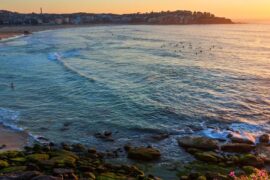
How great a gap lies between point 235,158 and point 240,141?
10.7 feet

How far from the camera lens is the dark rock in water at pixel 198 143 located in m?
24.9

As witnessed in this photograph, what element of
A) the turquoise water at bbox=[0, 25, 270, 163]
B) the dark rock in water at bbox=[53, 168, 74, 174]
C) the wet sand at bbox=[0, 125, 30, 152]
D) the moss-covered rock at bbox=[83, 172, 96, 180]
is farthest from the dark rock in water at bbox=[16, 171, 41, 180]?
the turquoise water at bbox=[0, 25, 270, 163]

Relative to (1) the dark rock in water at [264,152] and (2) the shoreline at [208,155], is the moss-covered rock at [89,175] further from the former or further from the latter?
(1) the dark rock in water at [264,152]

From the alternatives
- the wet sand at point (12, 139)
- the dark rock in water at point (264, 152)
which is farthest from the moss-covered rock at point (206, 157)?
the wet sand at point (12, 139)

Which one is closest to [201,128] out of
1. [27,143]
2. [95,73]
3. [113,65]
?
[27,143]

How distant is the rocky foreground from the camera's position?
65.9ft

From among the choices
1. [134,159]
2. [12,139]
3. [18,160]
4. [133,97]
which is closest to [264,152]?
[134,159]

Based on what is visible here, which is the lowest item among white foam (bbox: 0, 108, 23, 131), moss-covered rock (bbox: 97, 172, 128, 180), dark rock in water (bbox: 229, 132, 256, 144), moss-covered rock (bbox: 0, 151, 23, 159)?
white foam (bbox: 0, 108, 23, 131)

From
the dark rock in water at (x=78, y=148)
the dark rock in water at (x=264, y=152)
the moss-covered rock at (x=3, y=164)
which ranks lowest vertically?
the dark rock in water at (x=264, y=152)

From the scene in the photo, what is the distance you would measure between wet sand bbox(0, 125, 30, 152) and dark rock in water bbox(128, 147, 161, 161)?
6.65 metres

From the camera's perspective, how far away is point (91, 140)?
1053 inches

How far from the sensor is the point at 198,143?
25031 millimetres

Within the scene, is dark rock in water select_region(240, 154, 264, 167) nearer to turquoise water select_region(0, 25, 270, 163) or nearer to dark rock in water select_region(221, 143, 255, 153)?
dark rock in water select_region(221, 143, 255, 153)

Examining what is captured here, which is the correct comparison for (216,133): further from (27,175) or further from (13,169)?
(27,175)
